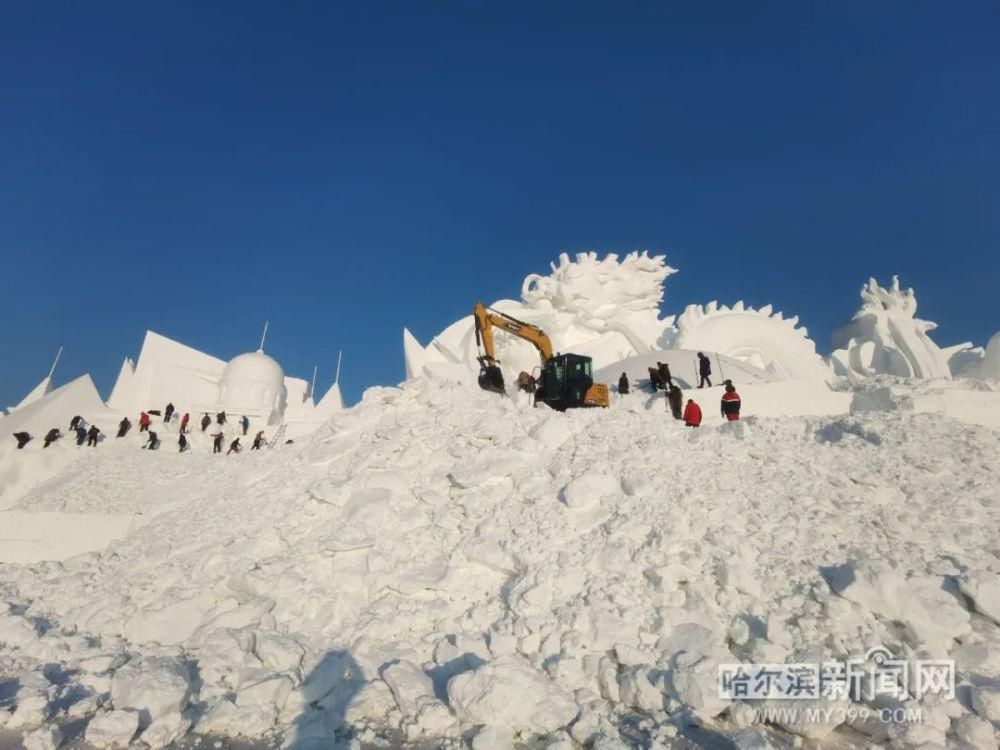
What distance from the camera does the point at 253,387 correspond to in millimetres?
26312

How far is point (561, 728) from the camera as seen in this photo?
4430 millimetres

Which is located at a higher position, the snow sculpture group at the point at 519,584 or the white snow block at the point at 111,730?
the snow sculpture group at the point at 519,584

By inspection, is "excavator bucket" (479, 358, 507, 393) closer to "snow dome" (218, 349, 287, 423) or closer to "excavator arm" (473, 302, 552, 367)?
"excavator arm" (473, 302, 552, 367)

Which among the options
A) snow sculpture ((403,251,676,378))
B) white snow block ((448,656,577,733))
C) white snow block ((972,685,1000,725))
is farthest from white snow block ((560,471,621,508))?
snow sculpture ((403,251,676,378))

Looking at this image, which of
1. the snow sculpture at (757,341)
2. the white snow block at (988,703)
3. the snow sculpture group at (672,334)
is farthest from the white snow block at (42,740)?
the snow sculpture at (757,341)

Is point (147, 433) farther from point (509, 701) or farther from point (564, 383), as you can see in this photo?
point (509, 701)

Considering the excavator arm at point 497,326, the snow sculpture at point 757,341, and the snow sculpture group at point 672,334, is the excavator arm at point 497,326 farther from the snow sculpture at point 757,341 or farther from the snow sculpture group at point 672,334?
the snow sculpture at point 757,341

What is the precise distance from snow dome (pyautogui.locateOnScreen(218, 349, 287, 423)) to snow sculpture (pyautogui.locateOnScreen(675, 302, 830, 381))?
17089mm

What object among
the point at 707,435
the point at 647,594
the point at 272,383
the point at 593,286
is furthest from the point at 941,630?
the point at 272,383

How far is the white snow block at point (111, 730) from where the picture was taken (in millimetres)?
4164

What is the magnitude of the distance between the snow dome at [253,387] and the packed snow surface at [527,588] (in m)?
16.0

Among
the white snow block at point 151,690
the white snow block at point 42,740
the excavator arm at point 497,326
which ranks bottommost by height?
the white snow block at point 42,740

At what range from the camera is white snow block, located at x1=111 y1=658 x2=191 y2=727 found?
4.45 m

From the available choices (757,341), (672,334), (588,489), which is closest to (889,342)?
(757,341)
